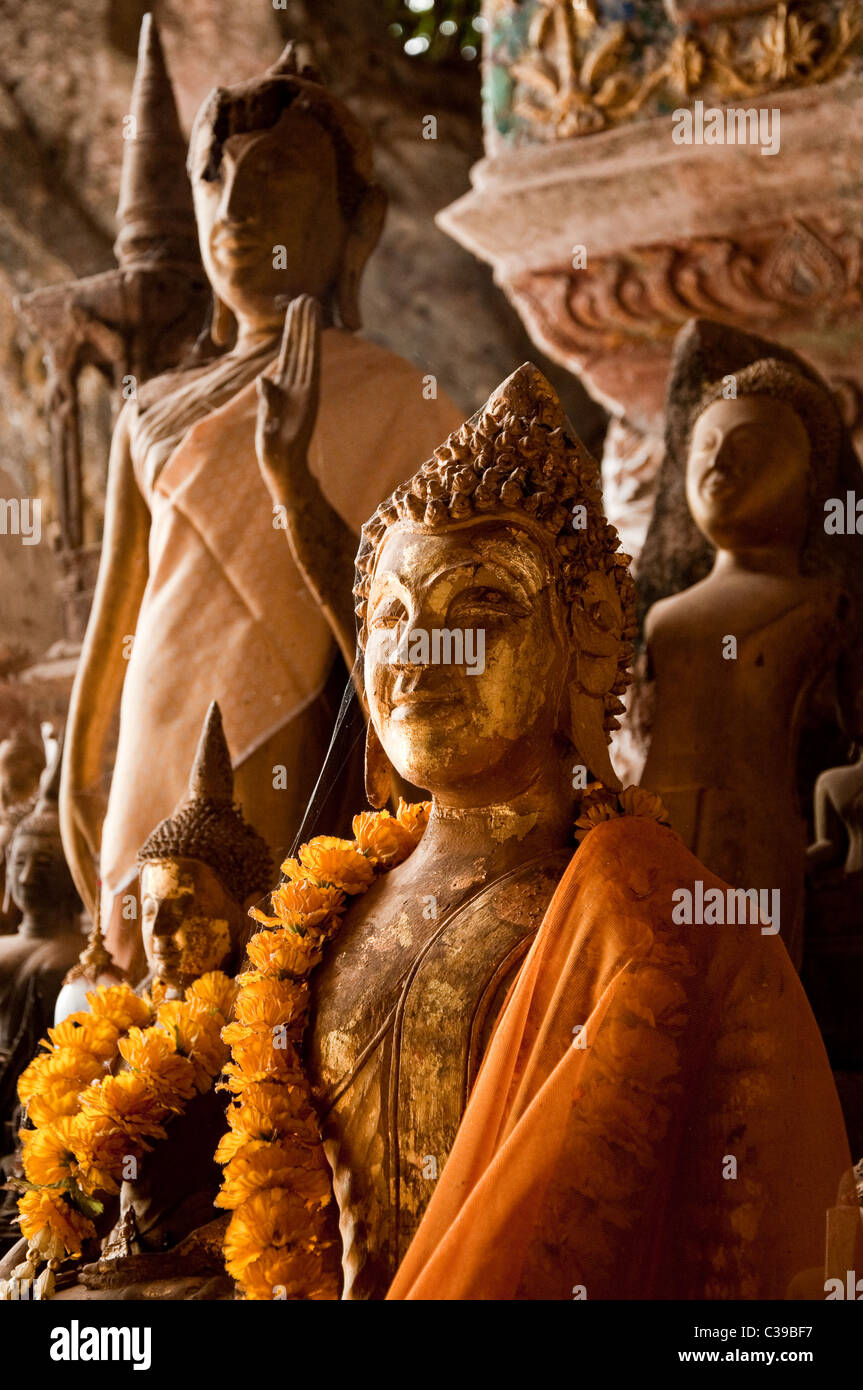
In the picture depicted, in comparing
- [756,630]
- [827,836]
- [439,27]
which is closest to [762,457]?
[756,630]

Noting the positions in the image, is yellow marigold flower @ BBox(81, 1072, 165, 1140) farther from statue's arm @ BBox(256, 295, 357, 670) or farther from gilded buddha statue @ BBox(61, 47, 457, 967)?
statue's arm @ BBox(256, 295, 357, 670)

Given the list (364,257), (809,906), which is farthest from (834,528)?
(364,257)

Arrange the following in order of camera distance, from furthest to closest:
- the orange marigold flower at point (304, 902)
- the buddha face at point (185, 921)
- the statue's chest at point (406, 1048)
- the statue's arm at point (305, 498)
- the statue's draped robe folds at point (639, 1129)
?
the statue's arm at point (305, 498)
the buddha face at point (185, 921)
the orange marigold flower at point (304, 902)
the statue's chest at point (406, 1048)
the statue's draped robe folds at point (639, 1129)

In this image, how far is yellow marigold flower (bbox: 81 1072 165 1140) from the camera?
247cm

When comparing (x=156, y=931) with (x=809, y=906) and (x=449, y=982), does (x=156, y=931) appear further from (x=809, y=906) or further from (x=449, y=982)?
(x=809, y=906)

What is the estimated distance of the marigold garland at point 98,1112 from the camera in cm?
247

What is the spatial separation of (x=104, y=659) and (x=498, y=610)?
1740 mm

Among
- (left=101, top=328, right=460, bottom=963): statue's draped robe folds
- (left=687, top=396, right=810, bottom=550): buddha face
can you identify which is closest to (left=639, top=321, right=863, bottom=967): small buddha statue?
(left=687, top=396, right=810, bottom=550): buddha face

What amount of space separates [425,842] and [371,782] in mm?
196

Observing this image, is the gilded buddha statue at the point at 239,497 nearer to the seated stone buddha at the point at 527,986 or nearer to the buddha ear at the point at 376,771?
the buddha ear at the point at 376,771

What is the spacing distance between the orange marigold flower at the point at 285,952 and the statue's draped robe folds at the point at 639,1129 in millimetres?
343

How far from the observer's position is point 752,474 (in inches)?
145

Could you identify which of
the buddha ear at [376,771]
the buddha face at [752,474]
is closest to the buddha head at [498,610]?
the buddha ear at [376,771]

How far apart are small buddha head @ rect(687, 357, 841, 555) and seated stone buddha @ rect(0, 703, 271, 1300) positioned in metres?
1.35
